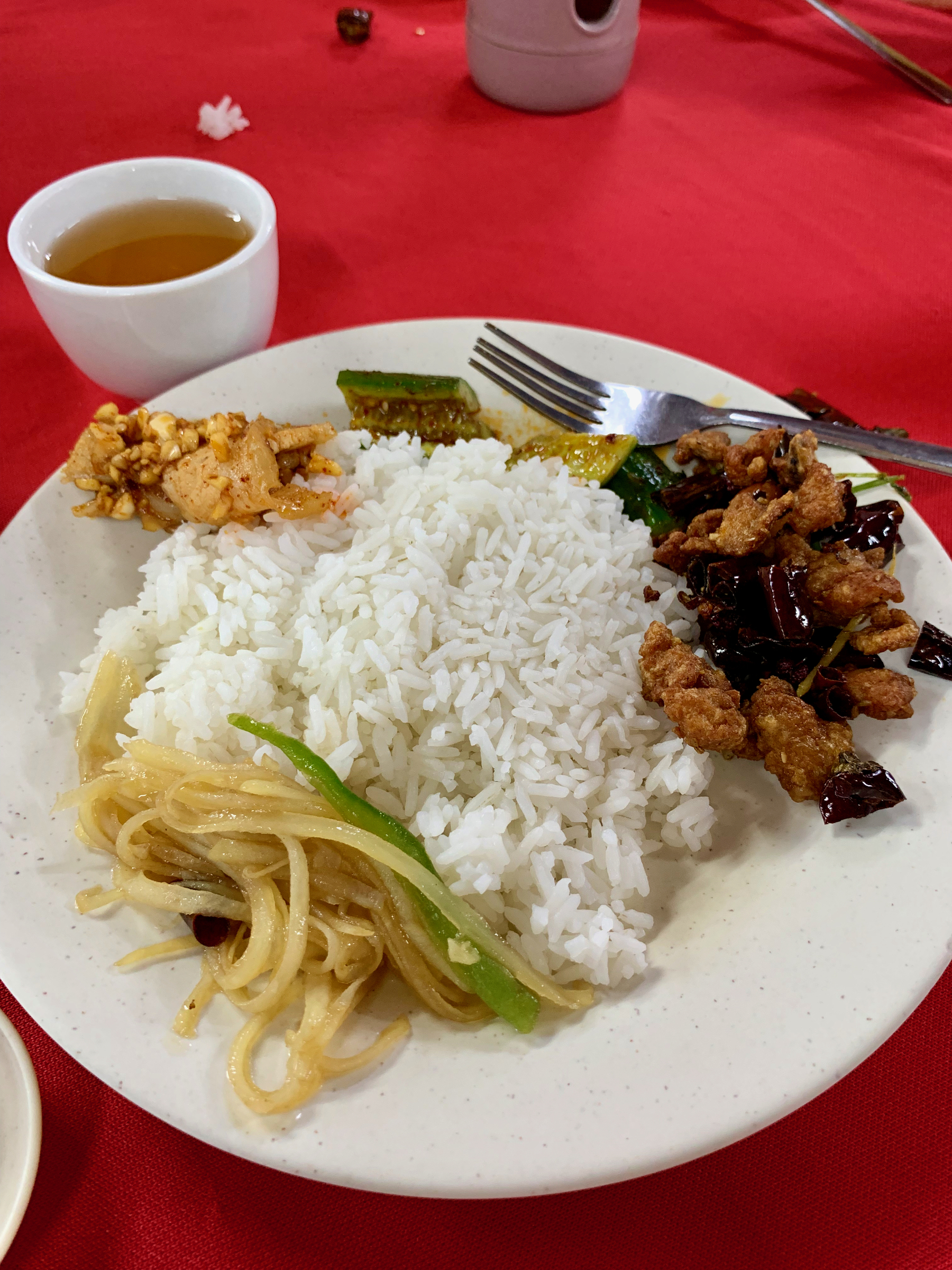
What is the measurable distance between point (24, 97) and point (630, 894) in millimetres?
4690

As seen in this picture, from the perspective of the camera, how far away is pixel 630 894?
1.82 meters

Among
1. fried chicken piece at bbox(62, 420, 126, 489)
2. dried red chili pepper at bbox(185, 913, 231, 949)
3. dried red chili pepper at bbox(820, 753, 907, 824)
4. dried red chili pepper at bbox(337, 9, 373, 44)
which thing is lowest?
dried red chili pepper at bbox(185, 913, 231, 949)

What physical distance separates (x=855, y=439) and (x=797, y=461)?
0.30 meters

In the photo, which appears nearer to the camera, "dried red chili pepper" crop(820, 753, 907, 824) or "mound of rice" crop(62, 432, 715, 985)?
"dried red chili pepper" crop(820, 753, 907, 824)

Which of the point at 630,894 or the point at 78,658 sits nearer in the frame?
the point at 630,894

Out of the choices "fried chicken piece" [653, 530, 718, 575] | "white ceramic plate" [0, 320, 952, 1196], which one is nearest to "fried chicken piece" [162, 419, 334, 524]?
"white ceramic plate" [0, 320, 952, 1196]

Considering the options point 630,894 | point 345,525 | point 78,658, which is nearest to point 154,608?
point 78,658

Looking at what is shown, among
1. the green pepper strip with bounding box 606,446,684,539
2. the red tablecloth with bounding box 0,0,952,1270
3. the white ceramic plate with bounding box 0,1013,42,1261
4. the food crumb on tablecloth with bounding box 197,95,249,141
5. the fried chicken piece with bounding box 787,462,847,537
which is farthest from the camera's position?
the food crumb on tablecloth with bounding box 197,95,249,141

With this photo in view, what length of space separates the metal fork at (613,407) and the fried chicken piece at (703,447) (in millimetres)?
75

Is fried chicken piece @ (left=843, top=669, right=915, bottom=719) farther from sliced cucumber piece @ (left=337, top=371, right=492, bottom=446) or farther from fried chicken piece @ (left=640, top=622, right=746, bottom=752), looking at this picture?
sliced cucumber piece @ (left=337, top=371, right=492, bottom=446)

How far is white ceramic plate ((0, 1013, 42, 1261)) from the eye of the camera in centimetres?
141

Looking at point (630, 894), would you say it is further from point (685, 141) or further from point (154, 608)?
point (685, 141)

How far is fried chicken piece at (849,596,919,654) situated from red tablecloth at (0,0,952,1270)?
0.76 metres

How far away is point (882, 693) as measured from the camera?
5.88ft
